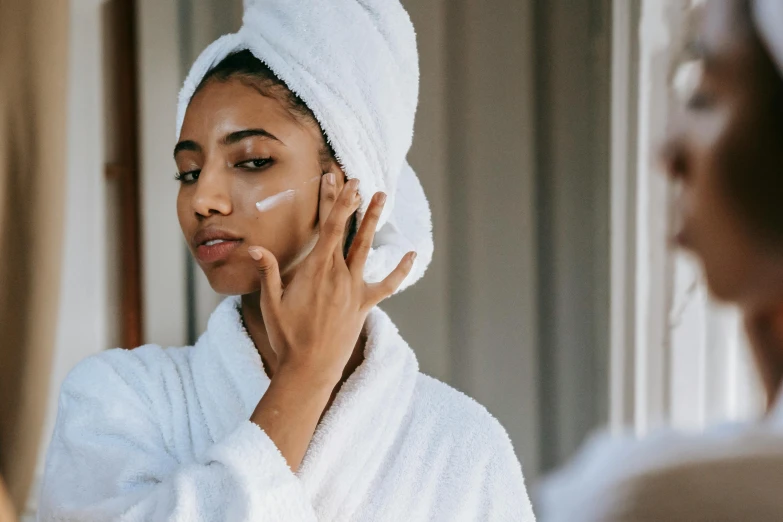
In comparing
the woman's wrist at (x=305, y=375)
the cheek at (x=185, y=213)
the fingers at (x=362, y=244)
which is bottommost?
the woman's wrist at (x=305, y=375)

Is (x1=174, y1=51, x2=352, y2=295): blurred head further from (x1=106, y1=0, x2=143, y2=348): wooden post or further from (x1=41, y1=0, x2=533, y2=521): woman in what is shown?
(x1=106, y1=0, x2=143, y2=348): wooden post

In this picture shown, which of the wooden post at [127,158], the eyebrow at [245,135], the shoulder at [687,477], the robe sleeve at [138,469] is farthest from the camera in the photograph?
the wooden post at [127,158]

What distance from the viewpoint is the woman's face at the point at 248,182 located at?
2.04ft

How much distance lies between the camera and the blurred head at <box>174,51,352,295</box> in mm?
621

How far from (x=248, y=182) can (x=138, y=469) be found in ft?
0.87

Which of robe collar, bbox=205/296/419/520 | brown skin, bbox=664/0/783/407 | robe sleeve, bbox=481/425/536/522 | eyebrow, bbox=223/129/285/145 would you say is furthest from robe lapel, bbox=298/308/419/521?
brown skin, bbox=664/0/783/407

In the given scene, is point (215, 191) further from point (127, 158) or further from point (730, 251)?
point (730, 251)

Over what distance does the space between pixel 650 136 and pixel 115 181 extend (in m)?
0.56

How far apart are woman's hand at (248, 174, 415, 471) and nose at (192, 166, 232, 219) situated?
0.18ft

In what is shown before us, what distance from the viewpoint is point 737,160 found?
321 millimetres

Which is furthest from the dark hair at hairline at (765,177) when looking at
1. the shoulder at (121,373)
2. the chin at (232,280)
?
the shoulder at (121,373)

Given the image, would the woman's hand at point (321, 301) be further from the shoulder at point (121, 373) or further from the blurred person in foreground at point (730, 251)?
the blurred person in foreground at point (730, 251)

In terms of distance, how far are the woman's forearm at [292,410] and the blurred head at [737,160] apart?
325mm

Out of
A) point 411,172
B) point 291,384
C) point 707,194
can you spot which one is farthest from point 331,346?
point 707,194
